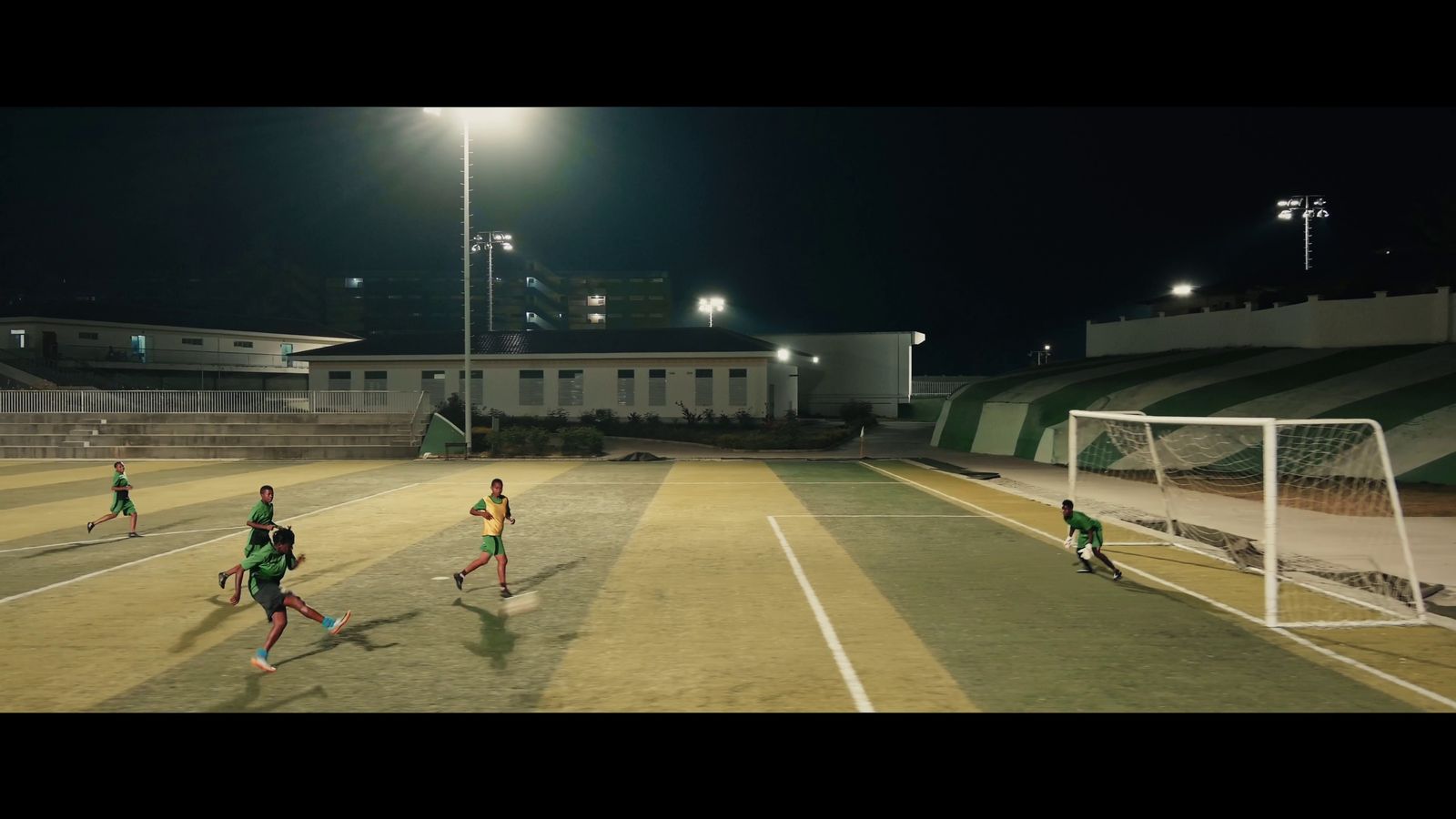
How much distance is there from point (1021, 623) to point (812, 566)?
3785 millimetres

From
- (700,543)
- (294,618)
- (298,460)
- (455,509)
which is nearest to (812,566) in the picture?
(700,543)

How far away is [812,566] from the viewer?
40.1 feet

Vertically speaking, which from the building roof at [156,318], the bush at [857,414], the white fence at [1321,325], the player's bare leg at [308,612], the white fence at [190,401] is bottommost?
the player's bare leg at [308,612]

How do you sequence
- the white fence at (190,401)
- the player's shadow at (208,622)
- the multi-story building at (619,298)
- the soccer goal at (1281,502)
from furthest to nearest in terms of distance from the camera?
the multi-story building at (619,298) → the white fence at (190,401) → the soccer goal at (1281,502) → the player's shadow at (208,622)

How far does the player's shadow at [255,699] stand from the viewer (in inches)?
251

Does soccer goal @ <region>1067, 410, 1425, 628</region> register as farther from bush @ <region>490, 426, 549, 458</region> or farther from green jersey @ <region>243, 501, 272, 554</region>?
bush @ <region>490, 426, 549, 458</region>

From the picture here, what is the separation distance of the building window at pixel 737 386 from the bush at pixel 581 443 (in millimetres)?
13235

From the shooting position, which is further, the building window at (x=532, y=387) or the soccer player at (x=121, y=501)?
the building window at (x=532, y=387)

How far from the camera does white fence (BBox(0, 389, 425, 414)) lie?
32531mm

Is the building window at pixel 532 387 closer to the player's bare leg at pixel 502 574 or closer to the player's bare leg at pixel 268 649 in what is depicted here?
the player's bare leg at pixel 502 574

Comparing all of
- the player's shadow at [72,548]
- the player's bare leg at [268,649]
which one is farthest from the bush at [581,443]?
the player's bare leg at [268,649]

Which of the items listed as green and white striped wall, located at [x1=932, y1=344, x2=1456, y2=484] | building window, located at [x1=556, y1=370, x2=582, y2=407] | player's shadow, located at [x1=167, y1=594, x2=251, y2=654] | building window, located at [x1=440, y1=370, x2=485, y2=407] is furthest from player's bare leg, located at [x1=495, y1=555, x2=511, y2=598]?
building window, located at [x1=440, y1=370, x2=485, y2=407]

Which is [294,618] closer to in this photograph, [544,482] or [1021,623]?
[1021,623]
